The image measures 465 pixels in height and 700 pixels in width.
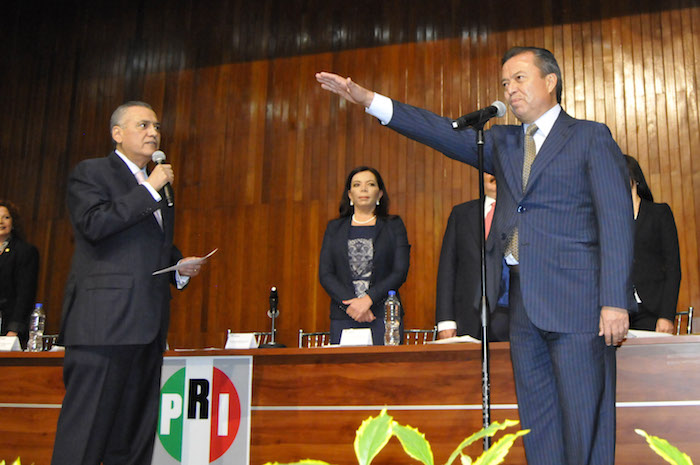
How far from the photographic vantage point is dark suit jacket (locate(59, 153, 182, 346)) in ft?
6.82

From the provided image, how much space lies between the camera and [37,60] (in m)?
6.28

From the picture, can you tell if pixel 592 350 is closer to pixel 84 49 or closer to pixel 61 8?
pixel 84 49

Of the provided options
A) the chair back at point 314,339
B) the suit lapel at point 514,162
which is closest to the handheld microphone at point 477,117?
the suit lapel at point 514,162

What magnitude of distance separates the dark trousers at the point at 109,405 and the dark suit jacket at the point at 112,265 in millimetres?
68

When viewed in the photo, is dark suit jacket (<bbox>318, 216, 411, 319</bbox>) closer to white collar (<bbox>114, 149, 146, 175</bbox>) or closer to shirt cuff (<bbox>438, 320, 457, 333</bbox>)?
shirt cuff (<bbox>438, 320, 457, 333</bbox>)

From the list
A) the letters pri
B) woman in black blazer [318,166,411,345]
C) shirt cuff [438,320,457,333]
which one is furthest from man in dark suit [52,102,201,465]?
shirt cuff [438,320,457,333]

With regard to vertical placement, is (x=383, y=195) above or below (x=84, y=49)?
below

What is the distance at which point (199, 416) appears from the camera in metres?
2.80

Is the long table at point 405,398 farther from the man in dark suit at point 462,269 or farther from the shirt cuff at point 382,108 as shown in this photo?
the shirt cuff at point 382,108

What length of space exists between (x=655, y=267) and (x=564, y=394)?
185 centimetres

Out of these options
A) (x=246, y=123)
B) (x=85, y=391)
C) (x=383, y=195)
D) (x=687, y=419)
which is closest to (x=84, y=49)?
(x=246, y=123)

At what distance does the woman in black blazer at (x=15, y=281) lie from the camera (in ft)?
13.2

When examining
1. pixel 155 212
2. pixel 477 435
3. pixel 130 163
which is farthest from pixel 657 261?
pixel 477 435

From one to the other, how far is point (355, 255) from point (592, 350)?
1.90 metres
